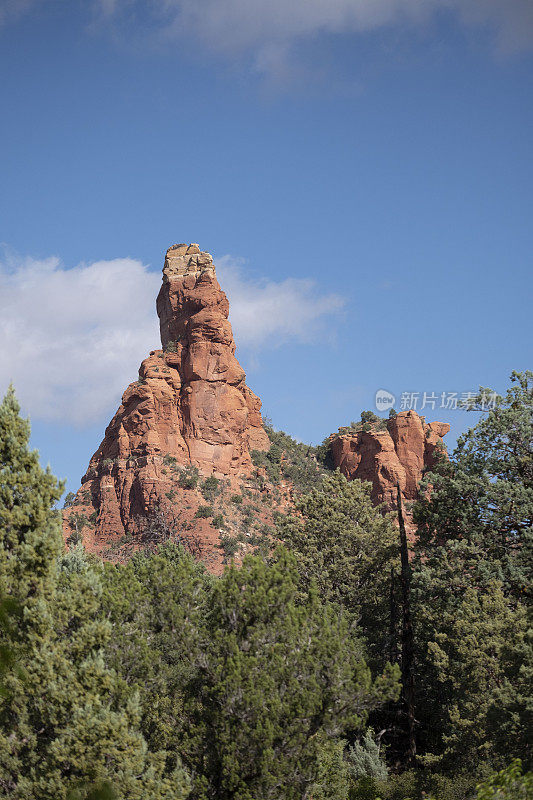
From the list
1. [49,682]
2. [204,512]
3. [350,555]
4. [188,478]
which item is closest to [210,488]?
Answer: [188,478]

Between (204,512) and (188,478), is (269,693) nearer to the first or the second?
(204,512)

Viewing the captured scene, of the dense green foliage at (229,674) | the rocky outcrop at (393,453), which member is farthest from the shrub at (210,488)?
the dense green foliage at (229,674)

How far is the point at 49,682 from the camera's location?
14.1m

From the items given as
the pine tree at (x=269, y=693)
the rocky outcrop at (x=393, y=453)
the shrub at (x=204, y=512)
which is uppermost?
the rocky outcrop at (x=393, y=453)

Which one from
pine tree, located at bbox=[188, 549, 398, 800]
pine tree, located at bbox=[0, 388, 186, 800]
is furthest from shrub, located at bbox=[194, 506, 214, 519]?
pine tree, located at bbox=[0, 388, 186, 800]

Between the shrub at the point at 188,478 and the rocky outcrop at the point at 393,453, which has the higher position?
the rocky outcrop at the point at 393,453

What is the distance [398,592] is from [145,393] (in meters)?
43.0

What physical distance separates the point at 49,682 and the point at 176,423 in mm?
61797

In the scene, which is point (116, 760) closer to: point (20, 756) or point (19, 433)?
point (20, 756)

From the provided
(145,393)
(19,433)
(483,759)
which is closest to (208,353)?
(145,393)

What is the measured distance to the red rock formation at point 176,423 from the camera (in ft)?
234

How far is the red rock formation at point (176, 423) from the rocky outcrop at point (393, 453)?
14883 millimetres

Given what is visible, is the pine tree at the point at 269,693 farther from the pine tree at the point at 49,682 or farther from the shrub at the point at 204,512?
the shrub at the point at 204,512

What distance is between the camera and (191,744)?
1716 cm
